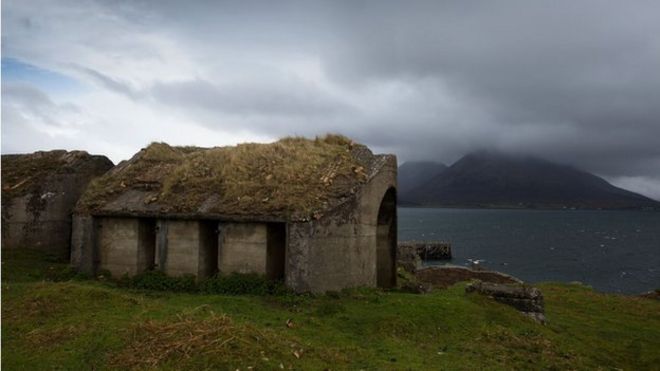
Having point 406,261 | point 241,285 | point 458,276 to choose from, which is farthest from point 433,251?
point 241,285

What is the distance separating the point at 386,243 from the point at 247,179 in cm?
612

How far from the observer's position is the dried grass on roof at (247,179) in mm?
15070

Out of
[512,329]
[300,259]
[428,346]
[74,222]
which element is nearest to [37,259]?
[74,222]

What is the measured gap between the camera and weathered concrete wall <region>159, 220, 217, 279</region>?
15578 millimetres

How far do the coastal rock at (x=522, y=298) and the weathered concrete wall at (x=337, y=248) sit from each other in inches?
144

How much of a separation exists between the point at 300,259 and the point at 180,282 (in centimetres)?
390

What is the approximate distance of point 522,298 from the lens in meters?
14.7

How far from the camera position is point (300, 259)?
46.3ft

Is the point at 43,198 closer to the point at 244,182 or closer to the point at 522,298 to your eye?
the point at 244,182

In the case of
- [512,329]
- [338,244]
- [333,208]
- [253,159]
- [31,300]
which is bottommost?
[512,329]

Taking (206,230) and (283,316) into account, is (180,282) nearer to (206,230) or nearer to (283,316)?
(206,230)

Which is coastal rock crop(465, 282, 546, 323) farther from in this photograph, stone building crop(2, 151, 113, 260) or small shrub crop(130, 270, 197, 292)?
stone building crop(2, 151, 113, 260)

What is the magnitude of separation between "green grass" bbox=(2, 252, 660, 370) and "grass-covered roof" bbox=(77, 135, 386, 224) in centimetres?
248

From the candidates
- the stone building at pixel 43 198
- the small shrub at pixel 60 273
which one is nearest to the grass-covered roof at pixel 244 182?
the stone building at pixel 43 198
